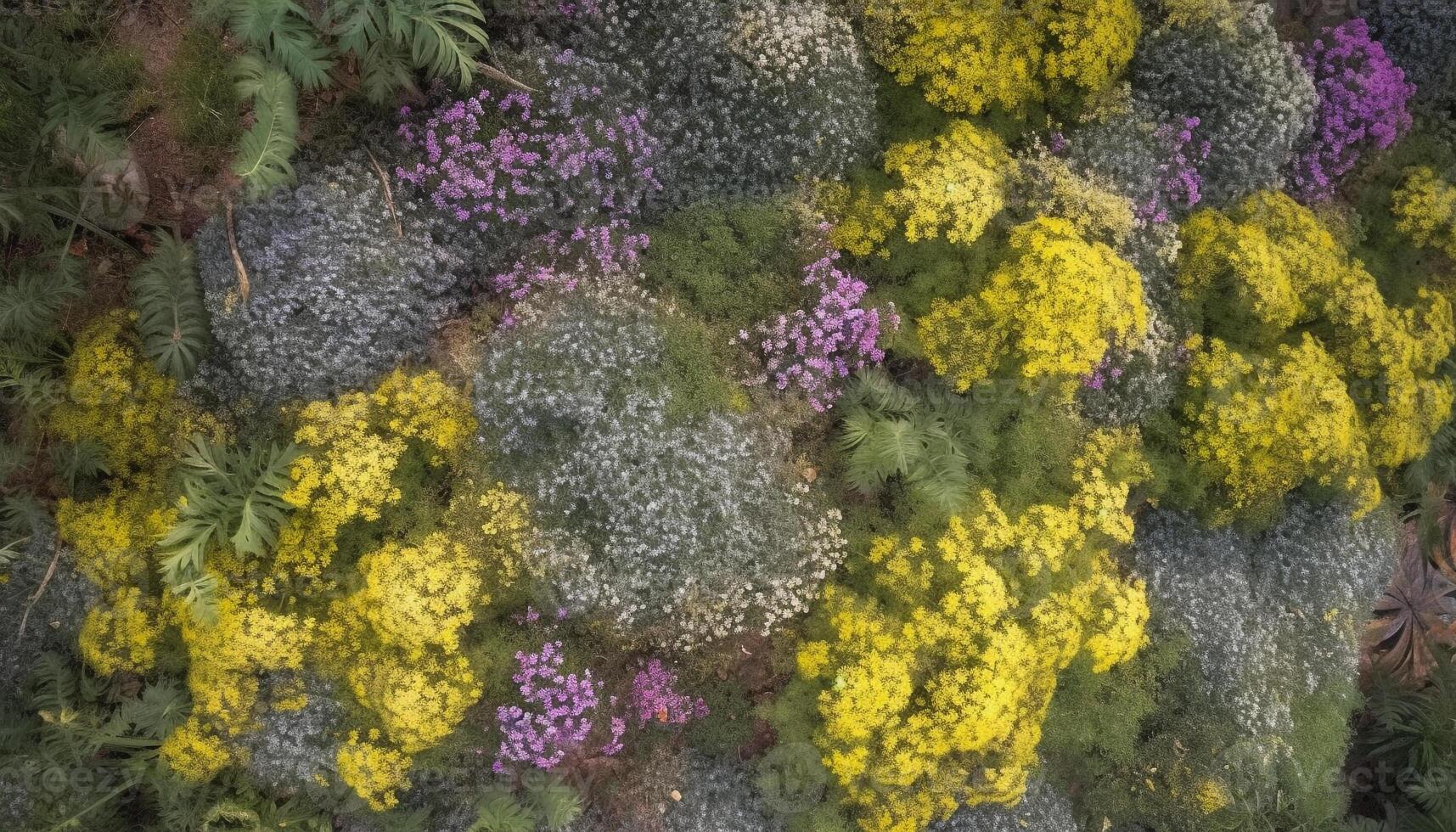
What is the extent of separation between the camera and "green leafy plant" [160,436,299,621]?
6.00 metres

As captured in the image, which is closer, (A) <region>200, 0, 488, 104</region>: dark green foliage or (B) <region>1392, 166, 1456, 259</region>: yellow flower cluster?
(A) <region>200, 0, 488, 104</region>: dark green foliage

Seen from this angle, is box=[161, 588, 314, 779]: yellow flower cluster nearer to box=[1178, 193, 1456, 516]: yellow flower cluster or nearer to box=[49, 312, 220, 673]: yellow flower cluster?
box=[49, 312, 220, 673]: yellow flower cluster

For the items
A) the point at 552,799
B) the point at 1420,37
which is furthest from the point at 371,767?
the point at 1420,37

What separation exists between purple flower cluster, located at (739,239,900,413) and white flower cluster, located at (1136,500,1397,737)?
3.63 metres

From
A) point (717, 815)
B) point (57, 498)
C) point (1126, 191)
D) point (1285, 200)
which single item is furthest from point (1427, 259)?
point (57, 498)

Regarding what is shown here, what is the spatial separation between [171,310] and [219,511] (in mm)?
1769

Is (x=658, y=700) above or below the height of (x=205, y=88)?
below

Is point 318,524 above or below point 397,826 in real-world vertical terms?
above

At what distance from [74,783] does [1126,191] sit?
10.4m

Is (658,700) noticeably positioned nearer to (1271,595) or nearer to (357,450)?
(357,450)

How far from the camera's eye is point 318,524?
6.54m

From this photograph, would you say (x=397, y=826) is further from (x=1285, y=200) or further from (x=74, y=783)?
(x=1285, y=200)

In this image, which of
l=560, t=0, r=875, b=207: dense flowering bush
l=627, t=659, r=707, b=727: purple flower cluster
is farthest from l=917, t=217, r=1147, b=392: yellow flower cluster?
l=627, t=659, r=707, b=727: purple flower cluster

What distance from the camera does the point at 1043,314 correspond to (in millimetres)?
6812
